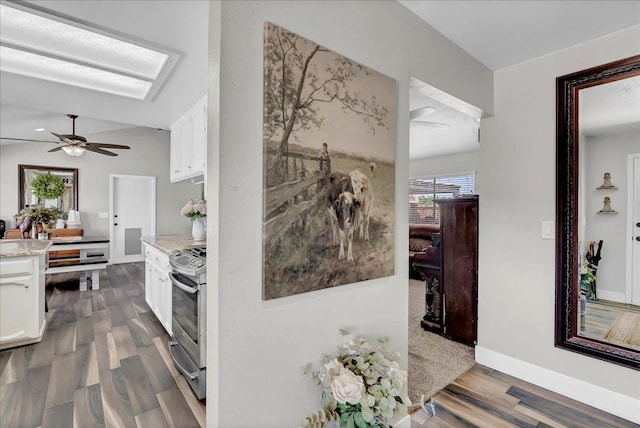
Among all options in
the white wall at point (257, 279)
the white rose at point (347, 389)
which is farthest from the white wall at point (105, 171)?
the white rose at point (347, 389)

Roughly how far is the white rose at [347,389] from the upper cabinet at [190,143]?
2.29 metres

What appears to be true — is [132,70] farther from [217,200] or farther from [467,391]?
[467,391]

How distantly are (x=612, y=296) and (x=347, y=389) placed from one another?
6.69 ft

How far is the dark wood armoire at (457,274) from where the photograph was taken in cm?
275

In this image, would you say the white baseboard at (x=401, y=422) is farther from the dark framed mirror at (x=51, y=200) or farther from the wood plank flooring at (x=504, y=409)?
the dark framed mirror at (x=51, y=200)

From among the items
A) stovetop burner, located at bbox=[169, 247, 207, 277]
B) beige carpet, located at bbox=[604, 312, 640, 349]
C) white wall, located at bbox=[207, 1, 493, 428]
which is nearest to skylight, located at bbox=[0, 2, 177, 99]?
white wall, located at bbox=[207, 1, 493, 428]

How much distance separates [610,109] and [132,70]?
11.7ft

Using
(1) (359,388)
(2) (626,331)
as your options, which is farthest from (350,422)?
(2) (626,331)

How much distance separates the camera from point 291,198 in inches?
49.4

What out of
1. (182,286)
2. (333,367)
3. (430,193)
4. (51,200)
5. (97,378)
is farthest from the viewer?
(430,193)

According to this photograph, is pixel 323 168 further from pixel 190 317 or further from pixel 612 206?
pixel 612 206

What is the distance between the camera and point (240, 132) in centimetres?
113

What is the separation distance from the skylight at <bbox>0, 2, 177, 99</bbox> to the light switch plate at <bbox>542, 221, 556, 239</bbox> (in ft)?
9.71

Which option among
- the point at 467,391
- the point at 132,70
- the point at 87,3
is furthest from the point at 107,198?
the point at 467,391
